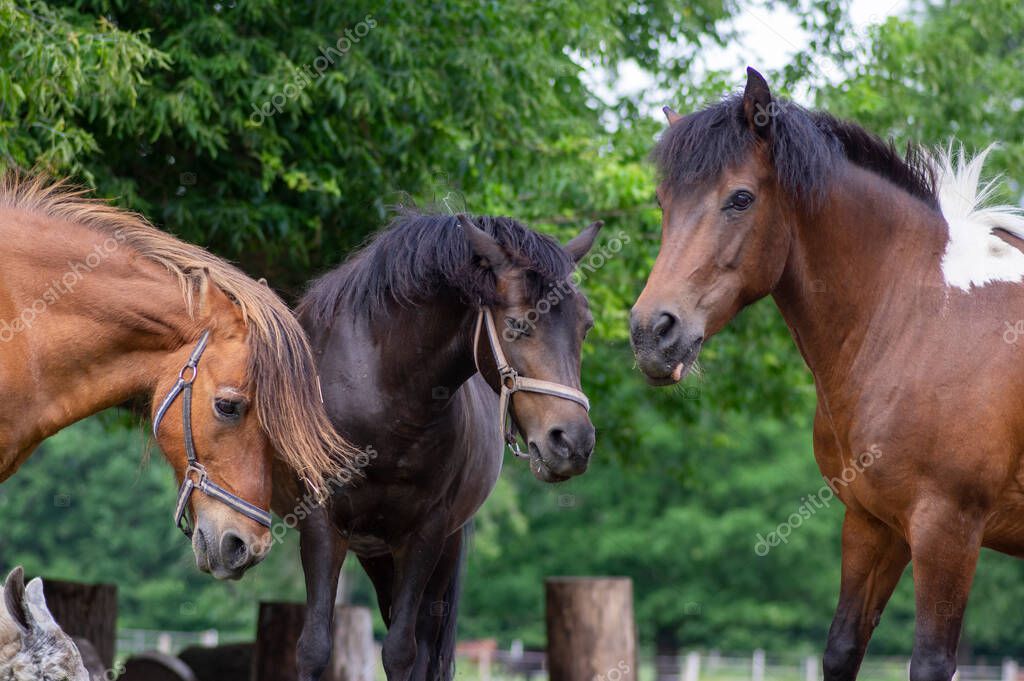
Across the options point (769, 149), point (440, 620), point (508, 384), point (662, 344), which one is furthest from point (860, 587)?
point (440, 620)

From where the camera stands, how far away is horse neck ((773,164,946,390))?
4426 mm

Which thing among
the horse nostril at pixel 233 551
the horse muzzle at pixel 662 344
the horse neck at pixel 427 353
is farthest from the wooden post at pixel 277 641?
the horse muzzle at pixel 662 344

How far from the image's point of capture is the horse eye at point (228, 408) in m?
3.89

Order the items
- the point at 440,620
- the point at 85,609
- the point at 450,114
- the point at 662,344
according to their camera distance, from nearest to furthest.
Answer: the point at 662,344
the point at 440,620
the point at 450,114
the point at 85,609

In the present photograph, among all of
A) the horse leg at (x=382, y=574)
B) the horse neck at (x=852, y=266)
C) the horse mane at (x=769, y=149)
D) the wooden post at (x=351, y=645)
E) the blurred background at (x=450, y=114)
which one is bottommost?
the wooden post at (x=351, y=645)

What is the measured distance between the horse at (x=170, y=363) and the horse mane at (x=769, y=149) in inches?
61.5

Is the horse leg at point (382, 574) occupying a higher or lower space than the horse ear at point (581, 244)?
lower

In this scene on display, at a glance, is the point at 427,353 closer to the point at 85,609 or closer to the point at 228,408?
the point at 228,408

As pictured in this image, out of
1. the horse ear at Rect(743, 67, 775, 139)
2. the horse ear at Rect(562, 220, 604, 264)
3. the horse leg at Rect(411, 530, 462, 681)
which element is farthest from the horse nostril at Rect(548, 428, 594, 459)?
the horse leg at Rect(411, 530, 462, 681)

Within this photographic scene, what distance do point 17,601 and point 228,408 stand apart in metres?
1.00

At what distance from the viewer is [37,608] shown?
318 cm

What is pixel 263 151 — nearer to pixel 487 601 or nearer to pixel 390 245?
pixel 390 245

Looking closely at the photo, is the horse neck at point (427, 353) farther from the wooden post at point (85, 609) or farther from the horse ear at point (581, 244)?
the wooden post at point (85, 609)

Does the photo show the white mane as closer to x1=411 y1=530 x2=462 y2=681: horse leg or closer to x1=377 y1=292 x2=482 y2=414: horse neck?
x1=377 y1=292 x2=482 y2=414: horse neck
